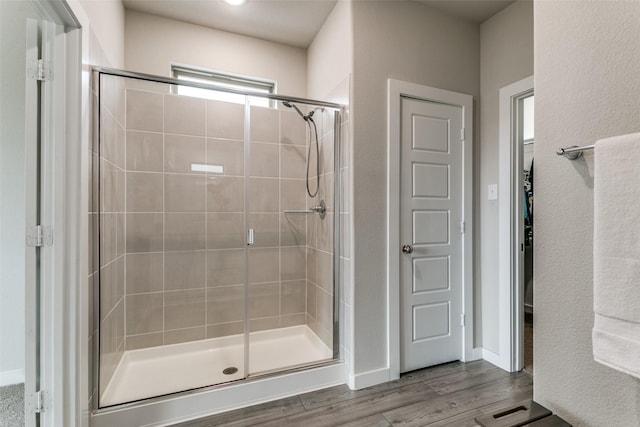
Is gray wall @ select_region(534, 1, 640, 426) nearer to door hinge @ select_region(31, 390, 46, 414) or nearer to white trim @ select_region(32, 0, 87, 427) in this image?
white trim @ select_region(32, 0, 87, 427)

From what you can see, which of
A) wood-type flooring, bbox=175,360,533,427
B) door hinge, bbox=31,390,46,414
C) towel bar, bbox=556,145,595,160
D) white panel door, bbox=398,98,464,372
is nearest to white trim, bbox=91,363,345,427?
wood-type flooring, bbox=175,360,533,427

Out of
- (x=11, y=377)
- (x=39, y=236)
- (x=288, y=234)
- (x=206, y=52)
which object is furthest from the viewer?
(x=288, y=234)

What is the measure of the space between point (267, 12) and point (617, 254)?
2.66 m

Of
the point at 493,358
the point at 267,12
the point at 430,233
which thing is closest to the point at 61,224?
the point at 267,12

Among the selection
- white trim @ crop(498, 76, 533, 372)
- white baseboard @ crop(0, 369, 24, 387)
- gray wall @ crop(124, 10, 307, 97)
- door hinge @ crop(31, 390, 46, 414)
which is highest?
gray wall @ crop(124, 10, 307, 97)

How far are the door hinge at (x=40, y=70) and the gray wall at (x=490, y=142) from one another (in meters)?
2.78

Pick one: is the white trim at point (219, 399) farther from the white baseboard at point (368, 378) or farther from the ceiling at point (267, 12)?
the ceiling at point (267, 12)

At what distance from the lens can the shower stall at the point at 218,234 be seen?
2148mm

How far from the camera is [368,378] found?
2.04 meters

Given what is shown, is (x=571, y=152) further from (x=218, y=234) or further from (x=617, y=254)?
(x=218, y=234)

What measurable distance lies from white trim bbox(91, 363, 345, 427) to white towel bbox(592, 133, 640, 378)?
1.59m

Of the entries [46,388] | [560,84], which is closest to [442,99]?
[560,84]

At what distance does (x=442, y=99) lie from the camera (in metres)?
2.28

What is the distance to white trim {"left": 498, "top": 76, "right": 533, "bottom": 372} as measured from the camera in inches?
86.0
